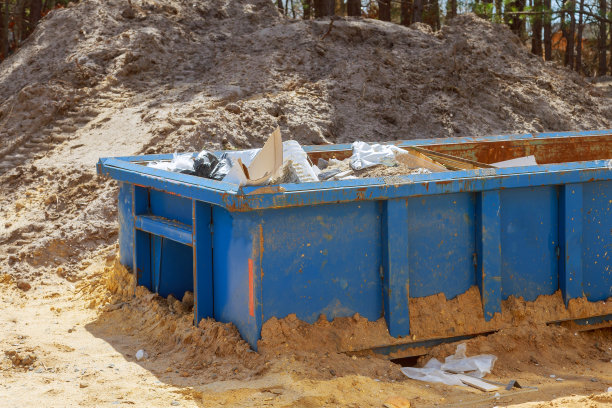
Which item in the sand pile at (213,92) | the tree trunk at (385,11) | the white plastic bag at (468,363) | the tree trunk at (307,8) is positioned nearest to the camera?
the white plastic bag at (468,363)

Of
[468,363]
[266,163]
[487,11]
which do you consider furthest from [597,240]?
[487,11]

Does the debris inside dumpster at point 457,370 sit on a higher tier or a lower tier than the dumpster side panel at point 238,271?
lower

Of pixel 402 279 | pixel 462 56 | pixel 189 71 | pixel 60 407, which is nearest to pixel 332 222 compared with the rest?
pixel 402 279

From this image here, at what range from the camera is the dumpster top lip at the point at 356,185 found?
415 centimetres

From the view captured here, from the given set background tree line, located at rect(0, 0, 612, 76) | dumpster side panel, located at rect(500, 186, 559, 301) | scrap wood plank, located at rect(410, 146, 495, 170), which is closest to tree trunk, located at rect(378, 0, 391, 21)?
background tree line, located at rect(0, 0, 612, 76)

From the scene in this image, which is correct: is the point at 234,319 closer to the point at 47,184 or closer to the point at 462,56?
the point at 47,184

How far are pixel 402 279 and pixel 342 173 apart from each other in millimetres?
1019

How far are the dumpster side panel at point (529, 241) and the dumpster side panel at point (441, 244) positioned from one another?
24 centimetres

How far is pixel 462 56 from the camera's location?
1128 cm

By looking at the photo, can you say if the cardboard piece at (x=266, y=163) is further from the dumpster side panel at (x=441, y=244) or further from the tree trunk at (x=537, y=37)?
the tree trunk at (x=537, y=37)

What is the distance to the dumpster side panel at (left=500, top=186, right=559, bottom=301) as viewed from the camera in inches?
192

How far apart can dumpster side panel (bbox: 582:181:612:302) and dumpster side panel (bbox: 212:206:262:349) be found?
223cm

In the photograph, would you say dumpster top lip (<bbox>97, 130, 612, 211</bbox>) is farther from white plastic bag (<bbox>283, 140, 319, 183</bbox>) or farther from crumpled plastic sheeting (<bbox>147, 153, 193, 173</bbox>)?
white plastic bag (<bbox>283, 140, 319, 183</bbox>)

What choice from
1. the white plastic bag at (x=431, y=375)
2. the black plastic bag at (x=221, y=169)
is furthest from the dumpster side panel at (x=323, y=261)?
the black plastic bag at (x=221, y=169)
